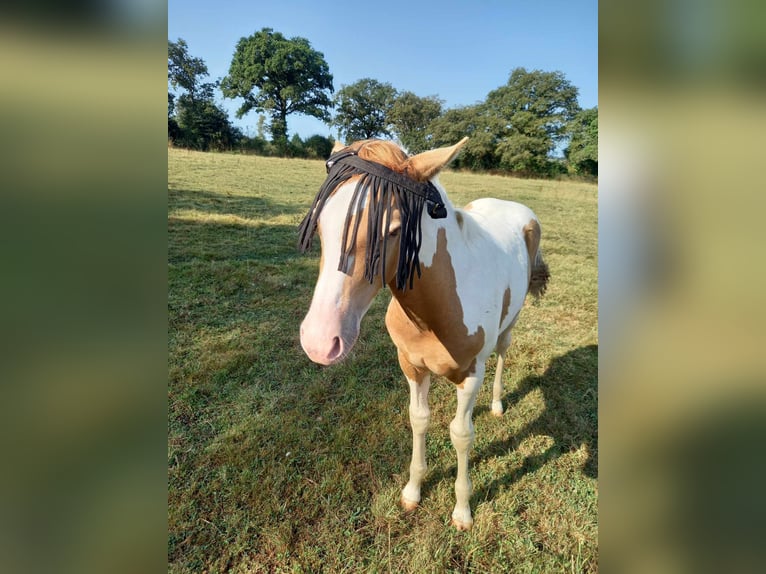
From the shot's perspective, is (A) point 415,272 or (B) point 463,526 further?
(B) point 463,526

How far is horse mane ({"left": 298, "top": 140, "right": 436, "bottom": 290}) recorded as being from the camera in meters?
1.22

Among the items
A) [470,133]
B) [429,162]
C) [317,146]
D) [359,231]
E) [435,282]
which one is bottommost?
[435,282]

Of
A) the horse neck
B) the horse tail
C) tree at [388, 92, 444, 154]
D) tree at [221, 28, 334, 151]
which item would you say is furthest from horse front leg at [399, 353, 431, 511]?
tree at [221, 28, 334, 151]

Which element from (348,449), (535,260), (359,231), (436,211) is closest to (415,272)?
(436,211)

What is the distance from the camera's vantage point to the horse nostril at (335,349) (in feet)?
3.84

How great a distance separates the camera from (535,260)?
3201mm

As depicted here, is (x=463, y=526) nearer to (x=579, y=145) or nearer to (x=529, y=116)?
(x=579, y=145)

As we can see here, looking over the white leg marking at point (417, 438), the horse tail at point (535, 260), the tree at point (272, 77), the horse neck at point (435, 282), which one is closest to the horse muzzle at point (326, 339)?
the horse neck at point (435, 282)

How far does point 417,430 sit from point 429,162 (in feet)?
5.42

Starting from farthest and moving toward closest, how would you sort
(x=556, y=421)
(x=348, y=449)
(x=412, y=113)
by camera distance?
(x=412, y=113) < (x=556, y=421) < (x=348, y=449)

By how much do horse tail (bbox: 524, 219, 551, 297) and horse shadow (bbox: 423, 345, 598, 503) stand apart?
3.00 ft

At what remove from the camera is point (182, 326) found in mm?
4008

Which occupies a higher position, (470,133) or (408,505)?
(470,133)
